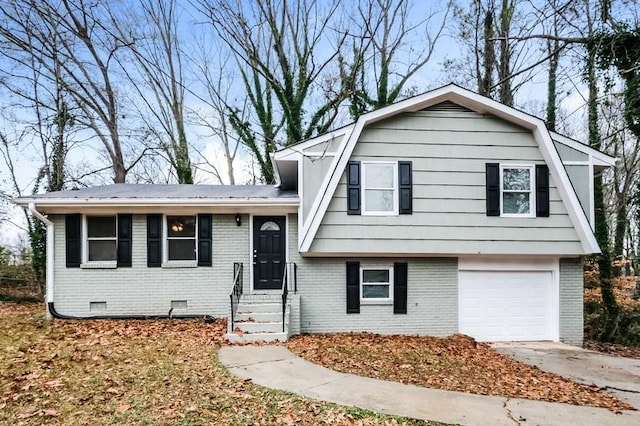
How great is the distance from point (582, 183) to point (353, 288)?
Answer: 6.35 metres

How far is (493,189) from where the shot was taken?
9.33m

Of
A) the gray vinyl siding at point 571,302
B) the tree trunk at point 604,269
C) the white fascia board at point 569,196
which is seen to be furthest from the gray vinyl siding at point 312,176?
the tree trunk at point 604,269

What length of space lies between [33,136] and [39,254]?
589cm

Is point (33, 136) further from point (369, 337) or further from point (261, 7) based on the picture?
point (369, 337)

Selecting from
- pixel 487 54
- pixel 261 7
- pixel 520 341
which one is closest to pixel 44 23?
pixel 261 7

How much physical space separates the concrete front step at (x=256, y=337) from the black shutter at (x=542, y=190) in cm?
686

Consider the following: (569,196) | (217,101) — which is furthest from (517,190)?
(217,101)

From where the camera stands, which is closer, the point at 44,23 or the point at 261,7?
the point at 44,23

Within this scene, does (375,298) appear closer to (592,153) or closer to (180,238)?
(180,238)

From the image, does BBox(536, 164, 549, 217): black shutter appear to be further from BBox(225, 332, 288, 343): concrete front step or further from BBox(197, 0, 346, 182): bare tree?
BBox(197, 0, 346, 182): bare tree

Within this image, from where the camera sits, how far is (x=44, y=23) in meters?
17.1

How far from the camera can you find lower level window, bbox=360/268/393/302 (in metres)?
9.65

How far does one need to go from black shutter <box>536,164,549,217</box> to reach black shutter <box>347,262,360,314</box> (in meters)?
4.72

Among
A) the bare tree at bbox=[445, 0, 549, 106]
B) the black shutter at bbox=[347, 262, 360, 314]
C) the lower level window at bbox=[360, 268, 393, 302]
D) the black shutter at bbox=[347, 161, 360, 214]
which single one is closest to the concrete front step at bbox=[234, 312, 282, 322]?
the black shutter at bbox=[347, 262, 360, 314]
